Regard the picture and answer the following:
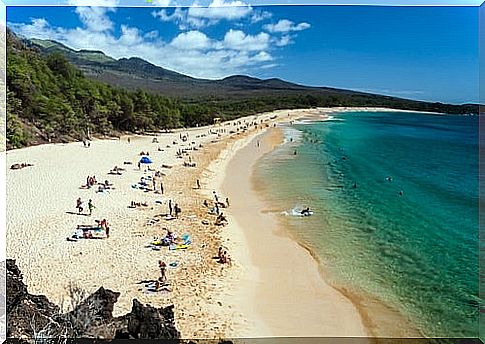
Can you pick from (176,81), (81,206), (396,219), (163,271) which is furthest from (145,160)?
(163,271)

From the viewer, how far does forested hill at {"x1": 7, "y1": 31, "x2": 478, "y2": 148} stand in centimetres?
945

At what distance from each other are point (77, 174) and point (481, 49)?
238 inches

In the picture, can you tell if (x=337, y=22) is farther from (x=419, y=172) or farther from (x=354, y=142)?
(x=354, y=142)

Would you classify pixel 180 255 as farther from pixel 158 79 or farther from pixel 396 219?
pixel 158 79

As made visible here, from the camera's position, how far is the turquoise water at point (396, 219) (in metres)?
4.78

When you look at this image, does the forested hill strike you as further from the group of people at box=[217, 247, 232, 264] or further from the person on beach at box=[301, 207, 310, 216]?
the group of people at box=[217, 247, 232, 264]

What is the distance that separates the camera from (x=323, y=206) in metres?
7.82

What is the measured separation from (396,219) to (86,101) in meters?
7.91

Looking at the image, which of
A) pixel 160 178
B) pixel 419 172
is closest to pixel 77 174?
pixel 160 178

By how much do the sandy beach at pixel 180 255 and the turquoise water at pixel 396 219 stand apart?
48 cm

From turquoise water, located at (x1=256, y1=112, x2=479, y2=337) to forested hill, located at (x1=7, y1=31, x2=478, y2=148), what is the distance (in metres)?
1.50

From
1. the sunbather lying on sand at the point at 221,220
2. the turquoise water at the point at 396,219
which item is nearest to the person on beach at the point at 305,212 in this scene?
the turquoise water at the point at 396,219

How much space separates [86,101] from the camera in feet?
41.0

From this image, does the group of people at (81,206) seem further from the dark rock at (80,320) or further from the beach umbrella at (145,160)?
the beach umbrella at (145,160)
